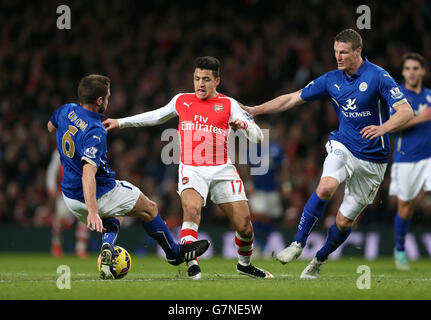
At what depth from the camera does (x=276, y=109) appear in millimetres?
7785

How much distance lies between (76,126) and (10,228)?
8038 millimetres

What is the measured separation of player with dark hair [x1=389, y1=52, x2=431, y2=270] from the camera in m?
9.94

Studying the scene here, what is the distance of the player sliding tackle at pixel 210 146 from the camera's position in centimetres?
748

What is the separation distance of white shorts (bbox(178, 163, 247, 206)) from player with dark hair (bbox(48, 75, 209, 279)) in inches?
18.8

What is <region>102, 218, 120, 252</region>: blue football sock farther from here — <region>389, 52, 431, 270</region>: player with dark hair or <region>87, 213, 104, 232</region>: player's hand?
<region>389, 52, 431, 270</region>: player with dark hair

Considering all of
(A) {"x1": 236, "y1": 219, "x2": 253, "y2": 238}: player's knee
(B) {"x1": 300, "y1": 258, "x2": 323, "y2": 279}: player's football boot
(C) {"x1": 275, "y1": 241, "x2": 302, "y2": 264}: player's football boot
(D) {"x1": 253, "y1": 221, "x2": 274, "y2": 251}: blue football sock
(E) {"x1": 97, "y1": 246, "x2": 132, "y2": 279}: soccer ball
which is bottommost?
(D) {"x1": 253, "y1": 221, "x2": 274, "y2": 251}: blue football sock

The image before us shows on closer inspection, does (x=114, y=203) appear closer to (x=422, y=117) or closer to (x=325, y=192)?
(x=325, y=192)

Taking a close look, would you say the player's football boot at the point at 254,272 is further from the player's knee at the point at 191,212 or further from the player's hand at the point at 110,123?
the player's hand at the point at 110,123

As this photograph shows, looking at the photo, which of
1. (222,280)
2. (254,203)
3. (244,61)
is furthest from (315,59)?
(222,280)

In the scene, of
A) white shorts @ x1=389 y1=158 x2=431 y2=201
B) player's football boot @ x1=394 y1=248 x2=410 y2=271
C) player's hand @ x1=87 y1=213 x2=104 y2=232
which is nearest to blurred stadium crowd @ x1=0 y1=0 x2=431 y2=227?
white shorts @ x1=389 y1=158 x2=431 y2=201

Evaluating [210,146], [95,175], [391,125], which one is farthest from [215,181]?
[391,125]

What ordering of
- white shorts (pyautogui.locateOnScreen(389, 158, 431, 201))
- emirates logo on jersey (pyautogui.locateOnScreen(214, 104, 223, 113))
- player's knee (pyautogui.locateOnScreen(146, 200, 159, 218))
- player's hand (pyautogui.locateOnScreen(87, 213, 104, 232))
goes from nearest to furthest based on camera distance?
player's hand (pyautogui.locateOnScreen(87, 213, 104, 232)), player's knee (pyautogui.locateOnScreen(146, 200, 159, 218)), emirates logo on jersey (pyautogui.locateOnScreen(214, 104, 223, 113)), white shorts (pyautogui.locateOnScreen(389, 158, 431, 201))

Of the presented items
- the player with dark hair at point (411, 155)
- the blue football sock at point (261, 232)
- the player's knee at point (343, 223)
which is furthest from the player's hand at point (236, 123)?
the blue football sock at point (261, 232)

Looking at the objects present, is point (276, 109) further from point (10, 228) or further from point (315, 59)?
point (315, 59)
